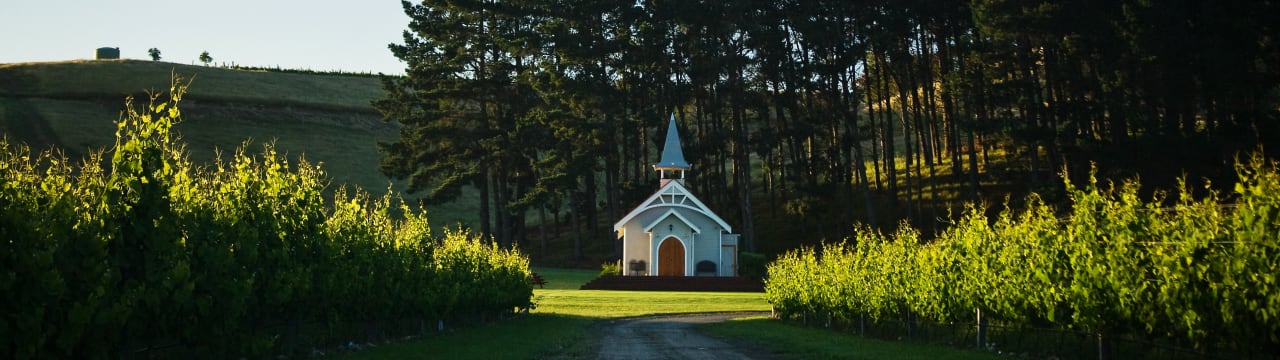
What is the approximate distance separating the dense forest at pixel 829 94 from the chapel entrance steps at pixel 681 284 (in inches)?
244

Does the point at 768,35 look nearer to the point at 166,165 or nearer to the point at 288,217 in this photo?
the point at 288,217

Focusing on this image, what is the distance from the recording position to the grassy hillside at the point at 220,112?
10169 centimetres

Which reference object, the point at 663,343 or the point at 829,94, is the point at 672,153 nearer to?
the point at 829,94

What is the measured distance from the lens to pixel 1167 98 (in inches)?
1874

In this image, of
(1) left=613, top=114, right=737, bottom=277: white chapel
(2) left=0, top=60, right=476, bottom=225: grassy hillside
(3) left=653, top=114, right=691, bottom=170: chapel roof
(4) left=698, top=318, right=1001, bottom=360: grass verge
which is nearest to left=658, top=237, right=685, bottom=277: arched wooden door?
(1) left=613, top=114, right=737, bottom=277: white chapel

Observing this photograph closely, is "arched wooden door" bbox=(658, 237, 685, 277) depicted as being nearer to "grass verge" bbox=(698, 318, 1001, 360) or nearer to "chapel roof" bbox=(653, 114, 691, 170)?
"chapel roof" bbox=(653, 114, 691, 170)

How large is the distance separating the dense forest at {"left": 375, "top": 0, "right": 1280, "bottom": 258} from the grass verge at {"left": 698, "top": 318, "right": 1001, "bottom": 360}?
23.0 metres

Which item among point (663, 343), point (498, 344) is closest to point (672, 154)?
point (663, 343)

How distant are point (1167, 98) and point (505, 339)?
109 ft

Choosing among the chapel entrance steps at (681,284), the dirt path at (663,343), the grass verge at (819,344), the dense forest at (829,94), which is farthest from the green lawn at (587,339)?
the dense forest at (829,94)

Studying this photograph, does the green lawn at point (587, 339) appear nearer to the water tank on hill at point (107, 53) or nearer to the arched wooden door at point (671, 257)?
the arched wooden door at point (671, 257)

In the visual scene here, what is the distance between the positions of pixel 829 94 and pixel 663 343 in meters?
43.6

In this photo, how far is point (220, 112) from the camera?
11956cm

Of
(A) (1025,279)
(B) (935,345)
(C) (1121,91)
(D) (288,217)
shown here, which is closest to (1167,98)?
(C) (1121,91)
